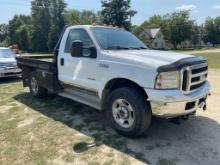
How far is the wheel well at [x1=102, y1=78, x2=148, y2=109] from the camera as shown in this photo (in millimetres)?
4574

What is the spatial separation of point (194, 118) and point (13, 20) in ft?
240

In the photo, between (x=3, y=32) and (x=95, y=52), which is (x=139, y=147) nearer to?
(x=95, y=52)

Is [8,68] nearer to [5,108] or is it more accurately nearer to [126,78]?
[5,108]

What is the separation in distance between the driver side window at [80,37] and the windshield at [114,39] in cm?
19

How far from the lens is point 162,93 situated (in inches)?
160

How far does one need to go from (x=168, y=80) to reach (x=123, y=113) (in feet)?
3.56

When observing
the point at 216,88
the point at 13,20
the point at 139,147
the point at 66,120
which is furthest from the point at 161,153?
→ the point at 13,20

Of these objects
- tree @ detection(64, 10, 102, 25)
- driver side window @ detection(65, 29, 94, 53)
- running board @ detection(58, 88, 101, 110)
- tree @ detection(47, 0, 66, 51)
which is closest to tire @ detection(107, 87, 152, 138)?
running board @ detection(58, 88, 101, 110)

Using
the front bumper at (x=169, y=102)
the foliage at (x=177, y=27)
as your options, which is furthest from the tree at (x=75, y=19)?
the front bumper at (x=169, y=102)

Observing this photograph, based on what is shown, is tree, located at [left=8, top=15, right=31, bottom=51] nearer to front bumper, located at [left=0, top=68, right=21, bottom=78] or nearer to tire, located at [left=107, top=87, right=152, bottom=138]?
front bumper, located at [left=0, top=68, right=21, bottom=78]

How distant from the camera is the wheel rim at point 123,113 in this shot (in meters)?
4.60

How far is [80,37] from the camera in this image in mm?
5770

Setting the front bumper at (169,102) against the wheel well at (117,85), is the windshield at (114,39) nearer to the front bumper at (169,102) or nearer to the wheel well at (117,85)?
the wheel well at (117,85)

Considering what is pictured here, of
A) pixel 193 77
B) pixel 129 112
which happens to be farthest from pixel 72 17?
pixel 193 77
